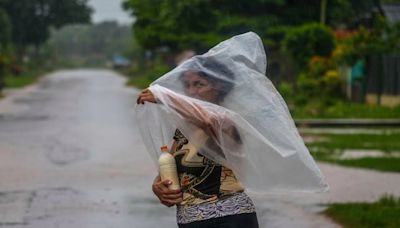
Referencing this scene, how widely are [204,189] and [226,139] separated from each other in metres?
0.25

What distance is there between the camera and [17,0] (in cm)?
5469

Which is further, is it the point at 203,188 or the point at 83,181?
the point at 83,181

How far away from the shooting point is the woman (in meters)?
4.01

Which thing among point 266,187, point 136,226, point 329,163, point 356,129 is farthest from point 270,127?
point 356,129

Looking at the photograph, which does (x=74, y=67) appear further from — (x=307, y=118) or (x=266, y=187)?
(x=266, y=187)

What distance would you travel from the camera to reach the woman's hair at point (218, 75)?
4.17 m

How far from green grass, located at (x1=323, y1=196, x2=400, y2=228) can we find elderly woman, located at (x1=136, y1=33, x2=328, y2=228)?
388 centimetres

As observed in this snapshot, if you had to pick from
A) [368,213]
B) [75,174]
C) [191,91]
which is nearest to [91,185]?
[75,174]

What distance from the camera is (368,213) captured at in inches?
327

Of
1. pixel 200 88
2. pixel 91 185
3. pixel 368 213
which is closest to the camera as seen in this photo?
pixel 200 88

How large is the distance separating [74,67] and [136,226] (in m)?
104

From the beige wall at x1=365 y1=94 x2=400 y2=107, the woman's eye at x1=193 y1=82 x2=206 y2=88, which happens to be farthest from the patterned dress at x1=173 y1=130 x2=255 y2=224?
the beige wall at x1=365 y1=94 x2=400 y2=107

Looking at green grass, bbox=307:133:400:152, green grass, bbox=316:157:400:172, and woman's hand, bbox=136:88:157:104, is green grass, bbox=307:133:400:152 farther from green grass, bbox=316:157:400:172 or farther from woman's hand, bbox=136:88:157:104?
woman's hand, bbox=136:88:157:104

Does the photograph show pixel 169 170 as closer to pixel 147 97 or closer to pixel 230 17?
pixel 147 97
